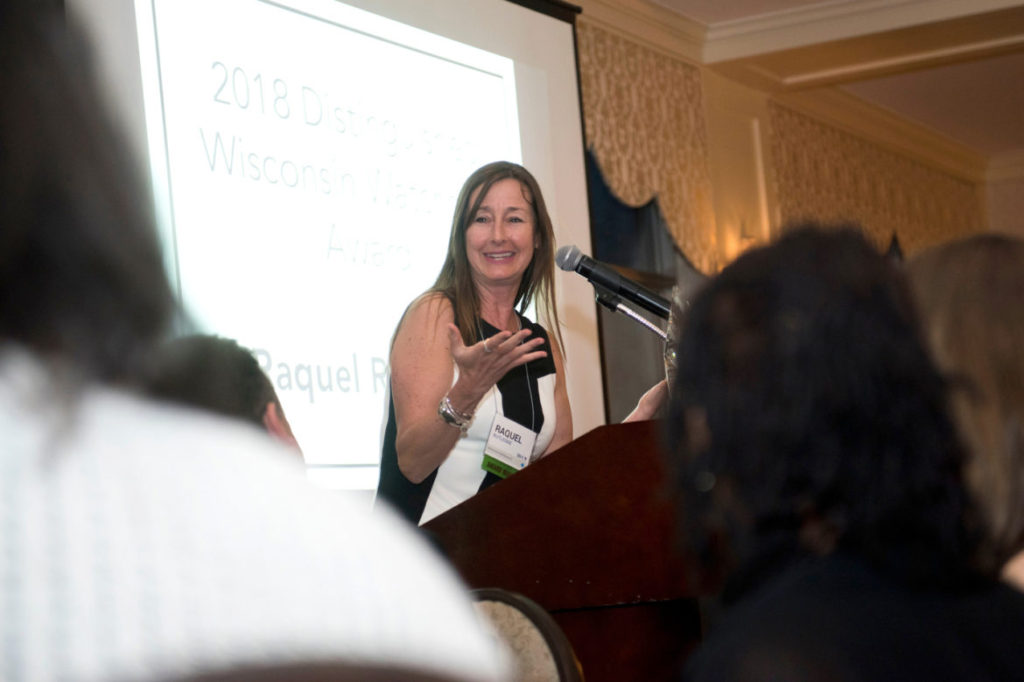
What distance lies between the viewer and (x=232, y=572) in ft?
1.15

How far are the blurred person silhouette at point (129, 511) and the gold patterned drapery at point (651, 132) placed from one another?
5.21 metres

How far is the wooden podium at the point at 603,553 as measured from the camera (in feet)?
6.31

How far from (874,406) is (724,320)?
11cm

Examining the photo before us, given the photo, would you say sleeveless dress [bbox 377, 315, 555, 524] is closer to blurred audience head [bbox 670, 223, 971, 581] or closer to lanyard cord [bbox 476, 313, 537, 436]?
lanyard cord [bbox 476, 313, 537, 436]

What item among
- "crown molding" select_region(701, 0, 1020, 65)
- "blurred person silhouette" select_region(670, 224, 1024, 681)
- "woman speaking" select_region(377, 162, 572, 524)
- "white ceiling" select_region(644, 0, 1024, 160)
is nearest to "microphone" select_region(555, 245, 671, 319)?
"woman speaking" select_region(377, 162, 572, 524)

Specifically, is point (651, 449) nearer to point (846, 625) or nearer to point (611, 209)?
point (846, 625)

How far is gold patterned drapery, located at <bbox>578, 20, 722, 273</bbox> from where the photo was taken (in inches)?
226

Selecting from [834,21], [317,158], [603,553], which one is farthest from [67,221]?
[834,21]

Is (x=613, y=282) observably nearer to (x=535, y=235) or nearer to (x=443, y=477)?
(x=443, y=477)

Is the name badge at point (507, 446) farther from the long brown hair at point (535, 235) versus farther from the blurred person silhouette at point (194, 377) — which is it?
the blurred person silhouette at point (194, 377)

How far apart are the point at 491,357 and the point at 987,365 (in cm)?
161

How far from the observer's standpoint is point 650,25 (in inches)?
242

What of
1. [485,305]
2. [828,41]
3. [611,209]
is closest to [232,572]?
[485,305]

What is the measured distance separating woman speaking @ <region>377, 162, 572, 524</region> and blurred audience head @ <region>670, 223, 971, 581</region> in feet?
5.07
